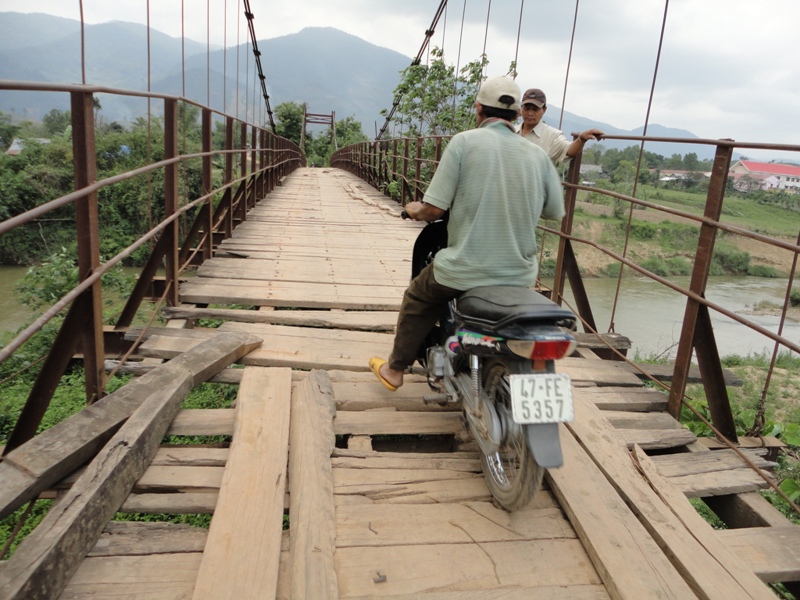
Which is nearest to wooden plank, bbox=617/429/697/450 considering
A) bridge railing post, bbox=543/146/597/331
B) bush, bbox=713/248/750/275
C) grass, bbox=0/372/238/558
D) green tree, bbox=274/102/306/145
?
bridge railing post, bbox=543/146/597/331

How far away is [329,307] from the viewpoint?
3707 millimetres

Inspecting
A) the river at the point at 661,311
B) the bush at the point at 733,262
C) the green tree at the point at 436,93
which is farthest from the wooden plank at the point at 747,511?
the bush at the point at 733,262

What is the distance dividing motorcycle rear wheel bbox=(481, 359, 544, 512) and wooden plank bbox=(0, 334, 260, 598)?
105 centimetres

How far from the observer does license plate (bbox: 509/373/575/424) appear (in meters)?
1.63

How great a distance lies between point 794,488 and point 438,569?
4.96 feet

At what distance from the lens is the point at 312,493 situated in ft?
5.83

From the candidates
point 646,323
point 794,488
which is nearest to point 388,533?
point 794,488

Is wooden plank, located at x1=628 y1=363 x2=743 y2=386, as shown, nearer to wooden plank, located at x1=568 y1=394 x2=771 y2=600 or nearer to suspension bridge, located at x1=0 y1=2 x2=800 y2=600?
suspension bridge, located at x1=0 y1=2 x2=800 y2=600

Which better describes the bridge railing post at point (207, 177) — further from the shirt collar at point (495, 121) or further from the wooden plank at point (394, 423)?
the shirt collar at point (495, 121)

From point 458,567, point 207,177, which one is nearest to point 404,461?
point 458,567

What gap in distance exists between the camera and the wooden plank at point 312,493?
1467mm

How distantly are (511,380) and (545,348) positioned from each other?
124 millimetres

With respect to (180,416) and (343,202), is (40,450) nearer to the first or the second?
(180,416)

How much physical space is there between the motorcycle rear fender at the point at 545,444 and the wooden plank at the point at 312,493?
1.88 feet
